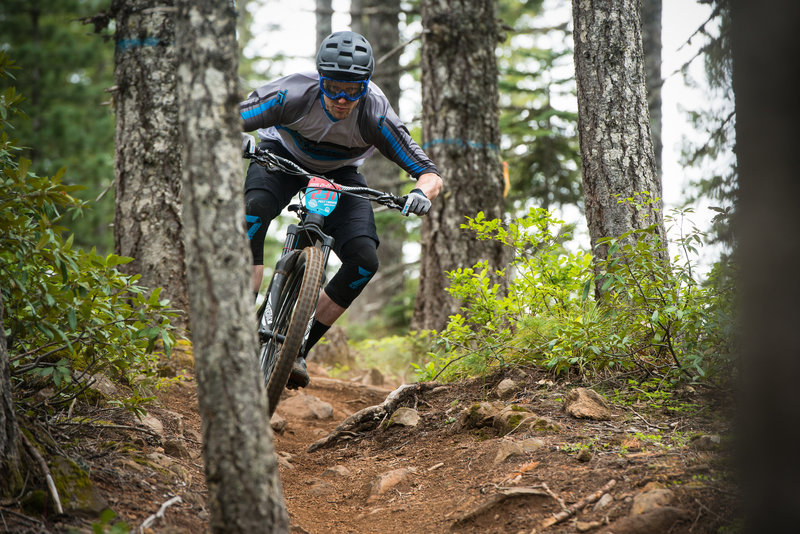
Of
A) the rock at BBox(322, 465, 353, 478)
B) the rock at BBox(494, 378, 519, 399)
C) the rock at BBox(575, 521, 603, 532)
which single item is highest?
the rock at BBox(494, 378, 519, 399)

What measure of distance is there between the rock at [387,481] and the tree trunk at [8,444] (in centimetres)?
171

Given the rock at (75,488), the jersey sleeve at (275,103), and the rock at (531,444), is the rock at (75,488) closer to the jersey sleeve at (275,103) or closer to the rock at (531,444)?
the rock at (531,444)

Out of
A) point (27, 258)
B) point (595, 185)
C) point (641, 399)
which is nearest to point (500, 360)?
point (641, 399)

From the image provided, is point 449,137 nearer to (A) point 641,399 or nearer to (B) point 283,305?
(B) point 283,305

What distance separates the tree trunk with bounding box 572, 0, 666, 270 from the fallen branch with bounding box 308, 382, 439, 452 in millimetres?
1709

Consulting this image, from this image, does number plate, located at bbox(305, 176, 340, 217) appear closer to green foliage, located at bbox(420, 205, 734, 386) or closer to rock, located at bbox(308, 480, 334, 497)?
green foliage, located at bbox(420, 205, 734, 386)

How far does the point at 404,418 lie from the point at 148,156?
3.41 meters

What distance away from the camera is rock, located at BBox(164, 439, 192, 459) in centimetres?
340

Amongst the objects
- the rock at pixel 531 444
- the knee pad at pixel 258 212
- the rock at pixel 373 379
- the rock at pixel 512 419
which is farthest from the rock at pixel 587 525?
the rock at pixel 373 379

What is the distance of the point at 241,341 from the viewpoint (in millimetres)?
2123

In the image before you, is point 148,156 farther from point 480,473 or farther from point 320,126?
point 480,473

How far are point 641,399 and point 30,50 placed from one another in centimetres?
1687

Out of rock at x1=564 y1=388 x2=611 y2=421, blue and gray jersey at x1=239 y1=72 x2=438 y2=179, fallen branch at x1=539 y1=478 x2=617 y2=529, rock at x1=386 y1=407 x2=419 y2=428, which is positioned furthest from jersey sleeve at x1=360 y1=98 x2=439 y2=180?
fallen branch at x1=539 y1=478 x2=617 y2=529

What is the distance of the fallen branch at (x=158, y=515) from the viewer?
2355mm
